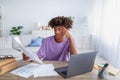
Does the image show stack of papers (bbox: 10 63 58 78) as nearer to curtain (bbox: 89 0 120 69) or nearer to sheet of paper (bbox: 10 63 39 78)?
sheet of paper (bbox: 10 63 39 78)

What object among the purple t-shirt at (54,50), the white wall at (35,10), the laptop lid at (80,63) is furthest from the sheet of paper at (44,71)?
the white wall at (35,10)

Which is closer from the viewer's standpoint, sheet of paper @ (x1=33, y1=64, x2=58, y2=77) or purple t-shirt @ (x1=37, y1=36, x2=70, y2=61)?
sheet of paper @ (x1=33, y1=64, x2=58, y2=77)

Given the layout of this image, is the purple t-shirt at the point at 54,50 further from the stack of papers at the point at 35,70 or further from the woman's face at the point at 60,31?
the stack of papers at the point at 35,70

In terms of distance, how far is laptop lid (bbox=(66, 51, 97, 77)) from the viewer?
4.22 ft

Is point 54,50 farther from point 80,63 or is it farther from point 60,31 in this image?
point 80,63

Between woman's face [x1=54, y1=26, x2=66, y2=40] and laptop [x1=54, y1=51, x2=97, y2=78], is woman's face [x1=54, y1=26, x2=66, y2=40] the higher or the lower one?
the higher one

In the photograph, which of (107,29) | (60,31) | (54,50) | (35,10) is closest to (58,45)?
(54,50)

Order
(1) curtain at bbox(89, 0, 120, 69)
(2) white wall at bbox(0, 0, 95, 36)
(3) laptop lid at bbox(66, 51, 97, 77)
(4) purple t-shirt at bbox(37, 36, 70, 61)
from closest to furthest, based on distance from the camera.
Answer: (3) laptop lid at bbox(66, 51, 97, 77), (4) purple t-shirt at bbox(37, 36, 70, 61), (1) curtain at bbox(89, 0, 120, 69), (2) white wall at bbox(0, 0, 95, 36)

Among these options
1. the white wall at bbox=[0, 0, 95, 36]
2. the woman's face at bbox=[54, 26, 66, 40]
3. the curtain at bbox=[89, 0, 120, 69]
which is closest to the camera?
the woman's face at bbox=[54, 26, 66, 40]

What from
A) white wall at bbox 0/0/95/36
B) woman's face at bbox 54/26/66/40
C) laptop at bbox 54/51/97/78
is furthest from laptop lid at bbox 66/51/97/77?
white wall at bbox 0/0/95/36

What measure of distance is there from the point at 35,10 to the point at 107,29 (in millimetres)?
2253

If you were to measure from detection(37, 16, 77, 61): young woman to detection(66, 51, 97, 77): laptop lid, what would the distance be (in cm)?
42

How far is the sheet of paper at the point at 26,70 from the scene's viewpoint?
4.46 feet

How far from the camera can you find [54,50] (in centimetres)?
188
